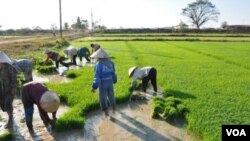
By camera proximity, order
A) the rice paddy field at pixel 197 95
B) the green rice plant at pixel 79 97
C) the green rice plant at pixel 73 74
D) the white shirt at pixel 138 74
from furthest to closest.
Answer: the green rice plant at pixel 73 74 → the white shirt at pixel 138 74 → the green rice plant at pixel 79 97 → the rice paddy field at pixel 197 95

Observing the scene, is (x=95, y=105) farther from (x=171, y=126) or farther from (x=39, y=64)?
(x=39, y=64)

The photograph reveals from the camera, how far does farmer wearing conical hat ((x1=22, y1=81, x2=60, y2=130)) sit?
676cm

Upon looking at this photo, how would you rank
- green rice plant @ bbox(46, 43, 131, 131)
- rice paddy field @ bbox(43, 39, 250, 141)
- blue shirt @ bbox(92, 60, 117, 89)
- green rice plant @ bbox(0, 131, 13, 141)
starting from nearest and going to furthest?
green rice plant @ bbox(0, 131, 13, 141) → rice paddy field @ bbox(43, 39, 250, 141) → green rice plant @ bbox(46, 43, 131, 131) → blue shirt @ bbox(92, 60, 117, 89)

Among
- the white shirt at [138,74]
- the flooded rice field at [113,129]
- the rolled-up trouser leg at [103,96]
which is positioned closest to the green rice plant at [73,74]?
the white shirt at [138,74]

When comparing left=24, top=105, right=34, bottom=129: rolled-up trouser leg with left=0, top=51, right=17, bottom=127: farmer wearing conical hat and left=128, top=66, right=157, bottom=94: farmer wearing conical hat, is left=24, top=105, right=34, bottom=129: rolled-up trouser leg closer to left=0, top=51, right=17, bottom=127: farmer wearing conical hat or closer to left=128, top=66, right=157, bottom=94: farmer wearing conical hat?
left=0, top=51, right=17, bottom=127: farmer wearing conical hat

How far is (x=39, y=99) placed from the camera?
7.03 metres

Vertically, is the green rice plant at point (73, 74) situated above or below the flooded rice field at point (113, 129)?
above

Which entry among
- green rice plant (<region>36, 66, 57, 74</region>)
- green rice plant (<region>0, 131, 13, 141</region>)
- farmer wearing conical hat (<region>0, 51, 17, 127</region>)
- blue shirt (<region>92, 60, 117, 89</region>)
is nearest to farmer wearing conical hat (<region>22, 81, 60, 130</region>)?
green rice plant (<region>0, 131, 13, 141</region>)

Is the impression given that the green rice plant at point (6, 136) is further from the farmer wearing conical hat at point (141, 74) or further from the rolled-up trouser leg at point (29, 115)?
the farmer wearing conical hat at point (141, 74)

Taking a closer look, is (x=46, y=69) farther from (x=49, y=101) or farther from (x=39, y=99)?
(x=49, y=101)

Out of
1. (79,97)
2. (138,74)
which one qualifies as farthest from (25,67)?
(138,74)

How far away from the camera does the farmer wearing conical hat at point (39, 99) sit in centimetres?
676

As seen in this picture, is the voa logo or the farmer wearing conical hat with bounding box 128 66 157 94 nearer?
the voa logo

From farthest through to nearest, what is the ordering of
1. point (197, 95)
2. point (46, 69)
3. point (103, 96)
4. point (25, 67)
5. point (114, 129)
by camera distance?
1. point (46, 69)
2. point (25, 67)
3. point (197, 95)
4. point (103, 96)
5. point (114, 129)
